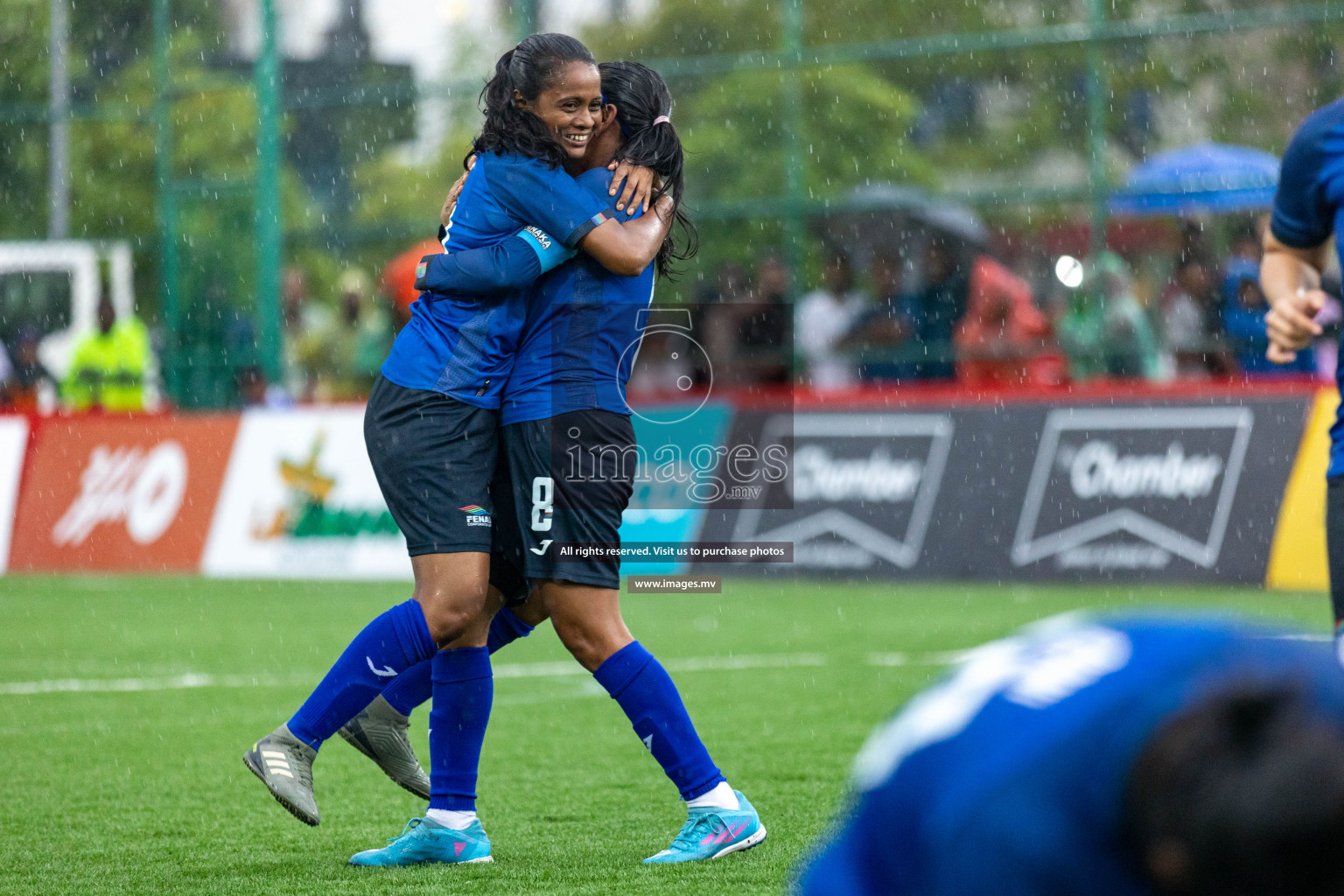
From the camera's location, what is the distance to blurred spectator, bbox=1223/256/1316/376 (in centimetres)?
1242

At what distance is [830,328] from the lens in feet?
48.8

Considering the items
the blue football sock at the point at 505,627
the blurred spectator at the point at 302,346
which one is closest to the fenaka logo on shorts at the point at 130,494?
the blurred spectator at the point at 302,346

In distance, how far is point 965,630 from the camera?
9227 mm

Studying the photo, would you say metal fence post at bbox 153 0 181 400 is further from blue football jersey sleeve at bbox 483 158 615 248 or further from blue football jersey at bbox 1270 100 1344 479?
blue football jersey at bbox 1270 100 1344 479

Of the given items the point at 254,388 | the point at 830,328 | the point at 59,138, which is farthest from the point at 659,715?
the point at 59,138

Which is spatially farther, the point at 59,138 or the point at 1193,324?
the point at 59,138

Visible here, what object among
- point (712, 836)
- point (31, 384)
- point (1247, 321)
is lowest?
point (31, 384)

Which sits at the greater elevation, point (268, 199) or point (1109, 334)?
point (268, 199)

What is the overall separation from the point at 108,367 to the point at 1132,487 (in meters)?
10.6

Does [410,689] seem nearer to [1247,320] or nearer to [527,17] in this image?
[1247,320]

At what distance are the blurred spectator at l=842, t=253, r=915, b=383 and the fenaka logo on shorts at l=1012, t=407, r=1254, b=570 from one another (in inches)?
118

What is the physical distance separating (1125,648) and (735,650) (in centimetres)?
763

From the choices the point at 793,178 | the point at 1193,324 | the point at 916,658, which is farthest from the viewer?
the point at 793,178

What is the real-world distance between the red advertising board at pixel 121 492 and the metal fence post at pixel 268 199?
3.81 metres
